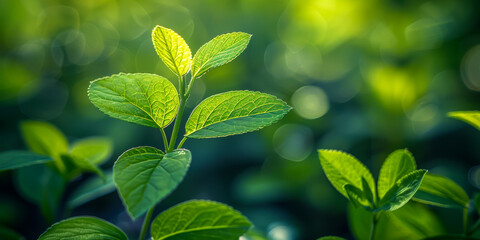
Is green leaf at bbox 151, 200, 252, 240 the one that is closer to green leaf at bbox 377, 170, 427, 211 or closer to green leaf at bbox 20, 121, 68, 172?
green leaf at bbox 377, 170, 427, 211

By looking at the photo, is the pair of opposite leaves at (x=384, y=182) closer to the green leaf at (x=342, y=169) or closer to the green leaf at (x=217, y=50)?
the green leaf at (x=342, y=169)

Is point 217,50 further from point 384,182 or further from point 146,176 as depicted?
point 384,182

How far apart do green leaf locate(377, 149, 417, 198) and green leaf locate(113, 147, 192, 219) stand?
0.97 feet

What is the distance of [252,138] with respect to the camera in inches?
60.7

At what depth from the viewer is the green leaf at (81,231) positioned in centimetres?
47

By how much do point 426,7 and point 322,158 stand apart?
1.49 m

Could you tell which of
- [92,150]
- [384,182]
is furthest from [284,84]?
[384,182]

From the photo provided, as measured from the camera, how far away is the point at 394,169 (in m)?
0.54

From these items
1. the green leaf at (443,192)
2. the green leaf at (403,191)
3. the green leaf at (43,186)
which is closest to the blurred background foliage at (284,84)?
the green leaf at (43,186)

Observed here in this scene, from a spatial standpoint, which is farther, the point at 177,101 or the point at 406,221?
the point at 406,221

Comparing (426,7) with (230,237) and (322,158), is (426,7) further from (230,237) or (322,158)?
(230,237)

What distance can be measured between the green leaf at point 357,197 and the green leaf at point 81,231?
31 cm

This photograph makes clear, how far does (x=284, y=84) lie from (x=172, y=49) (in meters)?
1.23

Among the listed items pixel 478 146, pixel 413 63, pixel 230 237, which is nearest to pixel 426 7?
pixel 413 63
